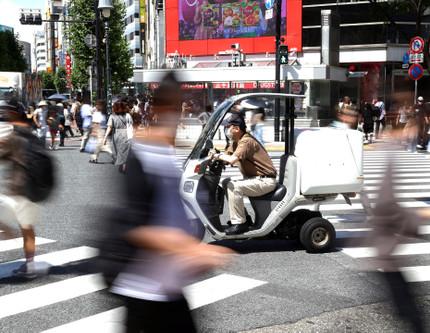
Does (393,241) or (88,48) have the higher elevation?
(88,48)

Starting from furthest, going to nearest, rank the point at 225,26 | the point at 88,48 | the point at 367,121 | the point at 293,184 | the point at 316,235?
the point at 88,48 → the point at 225,26 → the point at 367,121 → the point at 316,235 → the point at 293,184

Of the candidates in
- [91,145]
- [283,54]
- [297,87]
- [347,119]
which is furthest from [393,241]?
[297,87]

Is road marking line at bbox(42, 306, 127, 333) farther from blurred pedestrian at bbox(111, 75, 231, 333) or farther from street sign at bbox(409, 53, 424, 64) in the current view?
street sign at bbox(409, 53, 424, 64)

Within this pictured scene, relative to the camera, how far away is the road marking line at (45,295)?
201 inches

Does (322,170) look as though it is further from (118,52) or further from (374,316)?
(118,52)

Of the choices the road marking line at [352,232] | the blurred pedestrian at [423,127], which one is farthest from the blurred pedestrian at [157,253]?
the blurred pedestrian at [423,127]

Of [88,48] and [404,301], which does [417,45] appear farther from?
[88,48]

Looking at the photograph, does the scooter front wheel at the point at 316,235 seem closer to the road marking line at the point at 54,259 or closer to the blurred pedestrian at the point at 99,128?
the road marking line at the point at 54,259

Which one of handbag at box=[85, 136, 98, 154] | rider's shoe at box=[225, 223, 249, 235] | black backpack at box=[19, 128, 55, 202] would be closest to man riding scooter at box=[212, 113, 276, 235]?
rider's shoe at box=[225, 223, 249, 235]

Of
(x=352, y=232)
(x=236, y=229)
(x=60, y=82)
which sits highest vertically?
(x=60, y=82)

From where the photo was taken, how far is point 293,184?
6781 mm

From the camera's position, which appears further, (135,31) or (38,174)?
(135,31)

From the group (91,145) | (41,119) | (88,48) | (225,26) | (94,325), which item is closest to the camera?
(94,325)

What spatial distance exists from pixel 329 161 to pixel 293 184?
19.4 inches
